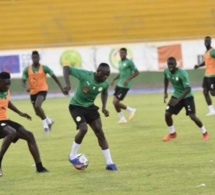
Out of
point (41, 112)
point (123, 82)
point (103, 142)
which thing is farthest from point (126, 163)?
point (123, 82)

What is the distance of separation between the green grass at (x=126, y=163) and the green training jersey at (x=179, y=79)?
3.70 feet

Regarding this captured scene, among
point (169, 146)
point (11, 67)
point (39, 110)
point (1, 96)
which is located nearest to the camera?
point (1, 96)

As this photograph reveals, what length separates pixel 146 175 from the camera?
12.0m

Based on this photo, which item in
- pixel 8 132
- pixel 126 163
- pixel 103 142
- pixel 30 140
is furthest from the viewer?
pixel 126 163

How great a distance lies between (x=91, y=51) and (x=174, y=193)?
26.6m

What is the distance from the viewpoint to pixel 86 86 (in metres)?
13.1

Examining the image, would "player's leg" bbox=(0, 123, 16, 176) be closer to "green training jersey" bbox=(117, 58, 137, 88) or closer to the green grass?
the green grass

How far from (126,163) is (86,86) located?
167cm

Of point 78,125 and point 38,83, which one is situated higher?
point 78,125

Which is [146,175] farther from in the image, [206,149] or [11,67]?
[11,67]

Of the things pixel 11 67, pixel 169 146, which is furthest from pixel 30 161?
pixel 11 67

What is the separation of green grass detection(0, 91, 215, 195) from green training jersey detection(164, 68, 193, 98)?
44.4 inches

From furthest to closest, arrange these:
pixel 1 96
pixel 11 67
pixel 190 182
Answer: pixel 11 67 → pixel 1 96 → pixel 190 182

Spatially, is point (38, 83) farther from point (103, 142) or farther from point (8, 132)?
point (8, 132)
